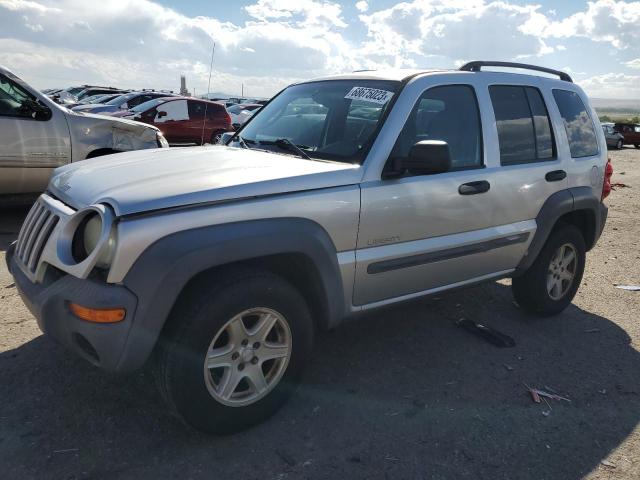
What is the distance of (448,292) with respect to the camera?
358 centimetres

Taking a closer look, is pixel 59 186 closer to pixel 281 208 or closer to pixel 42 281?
pixel 42 281

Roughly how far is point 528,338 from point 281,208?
2492 mm

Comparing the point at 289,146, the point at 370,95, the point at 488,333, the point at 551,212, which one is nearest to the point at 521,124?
the point at 551,212

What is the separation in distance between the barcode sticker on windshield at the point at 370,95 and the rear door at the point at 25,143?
14.1ft

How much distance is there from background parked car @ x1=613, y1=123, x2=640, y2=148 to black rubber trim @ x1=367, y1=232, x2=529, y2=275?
98.9 ft

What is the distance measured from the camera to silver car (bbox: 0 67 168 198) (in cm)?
598

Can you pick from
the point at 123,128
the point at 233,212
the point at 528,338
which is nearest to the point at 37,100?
the point at 123,128

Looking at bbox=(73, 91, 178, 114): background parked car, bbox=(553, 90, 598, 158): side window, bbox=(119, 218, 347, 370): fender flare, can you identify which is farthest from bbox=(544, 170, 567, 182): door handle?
bbox=(73, 91, 178, 114): background parked car

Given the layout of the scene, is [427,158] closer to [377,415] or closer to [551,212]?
[377,415]

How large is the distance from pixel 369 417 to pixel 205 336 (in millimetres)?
1083

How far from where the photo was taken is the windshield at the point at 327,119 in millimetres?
3158

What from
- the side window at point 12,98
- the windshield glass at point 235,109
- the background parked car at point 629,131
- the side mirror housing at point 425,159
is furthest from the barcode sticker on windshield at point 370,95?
the background parked car at point 629,131

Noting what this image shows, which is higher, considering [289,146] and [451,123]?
[451,123]

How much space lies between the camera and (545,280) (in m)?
4.27
